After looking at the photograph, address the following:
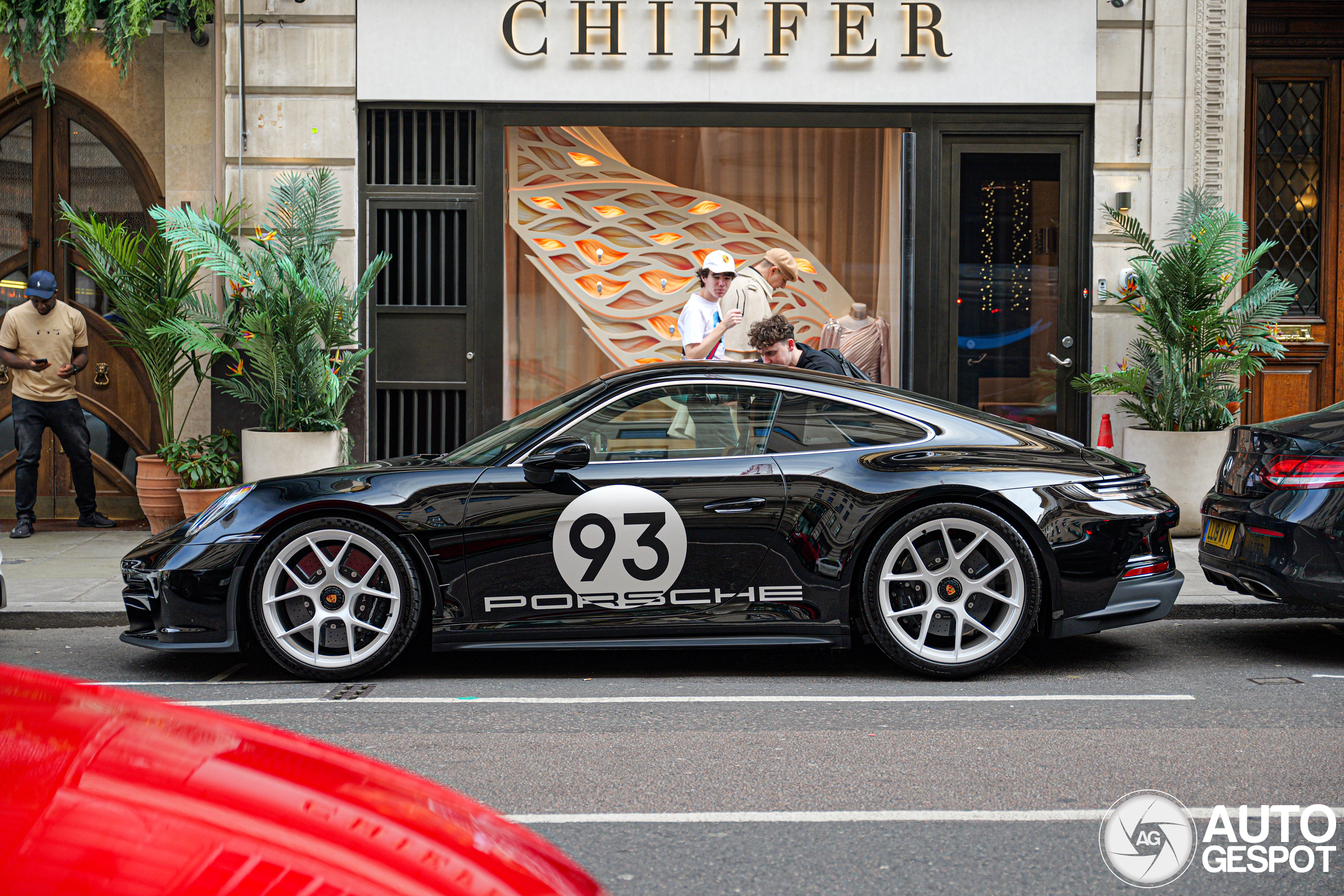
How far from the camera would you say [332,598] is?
5492 millimetres

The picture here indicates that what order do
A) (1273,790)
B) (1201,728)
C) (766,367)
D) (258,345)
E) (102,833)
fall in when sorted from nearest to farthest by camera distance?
(102,833) → (1273,790) → (1201,728) → (766,367) → (258,345)

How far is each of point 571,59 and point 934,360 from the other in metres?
3.98

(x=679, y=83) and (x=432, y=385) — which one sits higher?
(x=679, y=83)

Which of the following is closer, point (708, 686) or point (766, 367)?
point (708, 686)

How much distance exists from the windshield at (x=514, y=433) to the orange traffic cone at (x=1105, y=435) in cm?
589

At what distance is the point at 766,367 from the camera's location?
598cm

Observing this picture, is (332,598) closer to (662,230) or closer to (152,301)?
(152,301)

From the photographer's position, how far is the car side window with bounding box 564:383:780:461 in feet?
18.4

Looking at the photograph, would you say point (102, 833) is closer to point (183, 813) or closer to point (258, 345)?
point (183, 813)

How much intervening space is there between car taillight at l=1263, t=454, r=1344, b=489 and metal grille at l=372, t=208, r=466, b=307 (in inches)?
269

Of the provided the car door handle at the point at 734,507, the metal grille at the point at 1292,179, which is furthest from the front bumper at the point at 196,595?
the metal grille at the point at 1292,179

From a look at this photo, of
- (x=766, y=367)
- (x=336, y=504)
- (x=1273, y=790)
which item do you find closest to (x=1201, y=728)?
(x=1273, y=790)

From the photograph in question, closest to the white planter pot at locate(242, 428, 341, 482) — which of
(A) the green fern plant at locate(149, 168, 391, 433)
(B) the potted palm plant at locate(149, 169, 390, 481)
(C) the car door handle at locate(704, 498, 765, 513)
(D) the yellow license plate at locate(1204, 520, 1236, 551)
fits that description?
(B) the potted palm plant at locate(149, 169, 390, 481)

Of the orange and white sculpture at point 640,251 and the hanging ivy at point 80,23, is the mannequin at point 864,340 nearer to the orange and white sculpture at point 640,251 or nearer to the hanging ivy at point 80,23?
the orange and white sculpture at point 640,251
